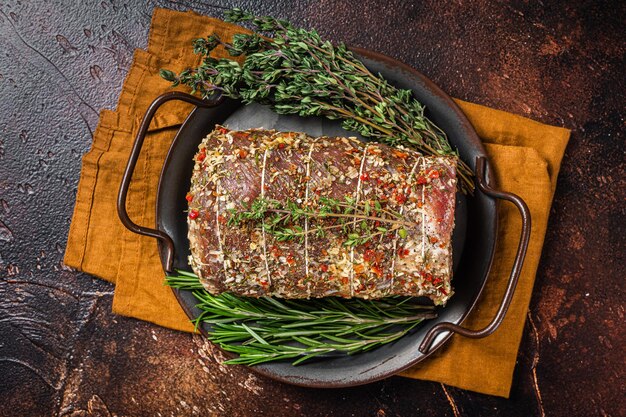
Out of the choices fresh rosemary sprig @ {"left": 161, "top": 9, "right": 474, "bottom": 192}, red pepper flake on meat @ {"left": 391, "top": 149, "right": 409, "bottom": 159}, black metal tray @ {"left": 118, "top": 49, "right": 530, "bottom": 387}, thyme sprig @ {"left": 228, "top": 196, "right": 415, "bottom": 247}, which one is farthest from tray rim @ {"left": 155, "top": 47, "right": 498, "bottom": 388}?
thyme sprig @ {"left": 228, "top": 196, "right": 415, "bottom": 247}

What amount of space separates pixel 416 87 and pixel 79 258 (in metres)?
1.89

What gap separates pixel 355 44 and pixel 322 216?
3.90 feet

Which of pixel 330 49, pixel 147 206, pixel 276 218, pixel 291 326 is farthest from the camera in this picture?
pixel 147 206

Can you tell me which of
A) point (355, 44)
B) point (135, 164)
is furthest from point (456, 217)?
point (135, 164)

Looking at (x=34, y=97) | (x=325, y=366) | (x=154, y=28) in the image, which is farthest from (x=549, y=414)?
(x=34, y=97)

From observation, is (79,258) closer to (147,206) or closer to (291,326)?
(147,206)

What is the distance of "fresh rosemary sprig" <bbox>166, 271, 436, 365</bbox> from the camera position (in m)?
2.65

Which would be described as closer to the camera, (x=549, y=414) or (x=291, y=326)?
(x=291, y=326)

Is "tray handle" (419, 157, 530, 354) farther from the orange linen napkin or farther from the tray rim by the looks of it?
the orange linen napkin

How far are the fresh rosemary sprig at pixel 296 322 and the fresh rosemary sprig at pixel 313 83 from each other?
0.72 m

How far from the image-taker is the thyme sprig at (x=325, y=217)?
219 centimetres

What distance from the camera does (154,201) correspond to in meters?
2.89

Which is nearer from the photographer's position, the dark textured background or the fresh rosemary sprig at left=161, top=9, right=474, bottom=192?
the fresh rosemary sprig at left=161, top=9, right=474, bottom=192

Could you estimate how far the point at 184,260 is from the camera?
2.79 meters
